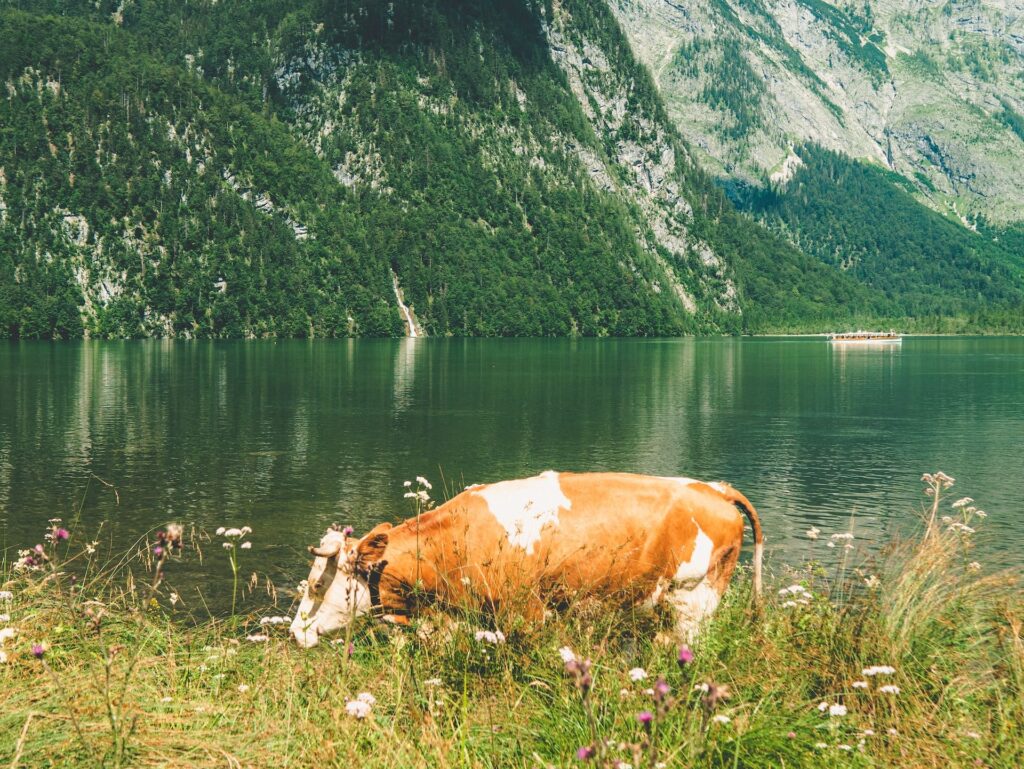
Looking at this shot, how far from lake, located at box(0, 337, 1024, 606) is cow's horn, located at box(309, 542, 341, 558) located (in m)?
8.77

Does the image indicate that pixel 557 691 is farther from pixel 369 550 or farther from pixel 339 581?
pixel 339 581

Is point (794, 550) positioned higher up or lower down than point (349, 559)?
lower down

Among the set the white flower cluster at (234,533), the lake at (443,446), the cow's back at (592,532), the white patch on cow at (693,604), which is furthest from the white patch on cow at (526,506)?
the lake at (443,446)

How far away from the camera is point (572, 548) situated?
33.3ft

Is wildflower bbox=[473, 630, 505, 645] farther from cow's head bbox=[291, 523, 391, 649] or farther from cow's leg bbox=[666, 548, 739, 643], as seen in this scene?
cow's leg bbox=[666, 548, 739, 643]

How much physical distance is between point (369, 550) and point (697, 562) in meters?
3.79

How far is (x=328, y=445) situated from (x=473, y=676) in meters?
35.2

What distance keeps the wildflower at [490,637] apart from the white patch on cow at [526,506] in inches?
60.7

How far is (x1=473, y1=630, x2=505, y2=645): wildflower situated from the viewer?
8.37m

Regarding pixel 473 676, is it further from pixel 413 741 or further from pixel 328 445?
pixel 328 445

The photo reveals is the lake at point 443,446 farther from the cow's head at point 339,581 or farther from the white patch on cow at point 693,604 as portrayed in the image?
the cow's head at point 339,581

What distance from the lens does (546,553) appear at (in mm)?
10109

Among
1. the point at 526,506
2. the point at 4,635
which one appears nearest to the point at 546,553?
the point at 526,506

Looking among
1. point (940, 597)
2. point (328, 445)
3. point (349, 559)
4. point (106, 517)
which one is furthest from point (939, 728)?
point (328, 445)
